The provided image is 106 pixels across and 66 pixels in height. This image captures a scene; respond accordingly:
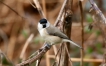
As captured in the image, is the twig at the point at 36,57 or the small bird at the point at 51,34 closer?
the twig at the point at 36,57

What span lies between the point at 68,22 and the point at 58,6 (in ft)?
7.81

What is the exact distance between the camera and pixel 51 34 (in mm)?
1551

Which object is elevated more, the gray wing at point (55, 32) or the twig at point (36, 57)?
the gray wing at point (55, 32)

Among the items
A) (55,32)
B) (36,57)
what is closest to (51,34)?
(55,32)

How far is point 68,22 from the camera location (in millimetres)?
1463

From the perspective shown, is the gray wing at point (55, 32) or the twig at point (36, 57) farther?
the gray wing at point (55, 32)

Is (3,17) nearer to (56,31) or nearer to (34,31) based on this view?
(34,31)

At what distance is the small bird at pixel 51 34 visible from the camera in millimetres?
1468

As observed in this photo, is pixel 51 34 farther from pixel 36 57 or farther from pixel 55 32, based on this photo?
pixel 36 57

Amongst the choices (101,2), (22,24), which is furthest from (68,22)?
(22,24)

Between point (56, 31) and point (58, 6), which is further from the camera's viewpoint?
point (58, 6)

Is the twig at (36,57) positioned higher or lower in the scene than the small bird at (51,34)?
lower

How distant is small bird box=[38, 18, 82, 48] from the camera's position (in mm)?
1468

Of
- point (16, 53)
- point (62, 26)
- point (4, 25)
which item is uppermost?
point (62, 26)
